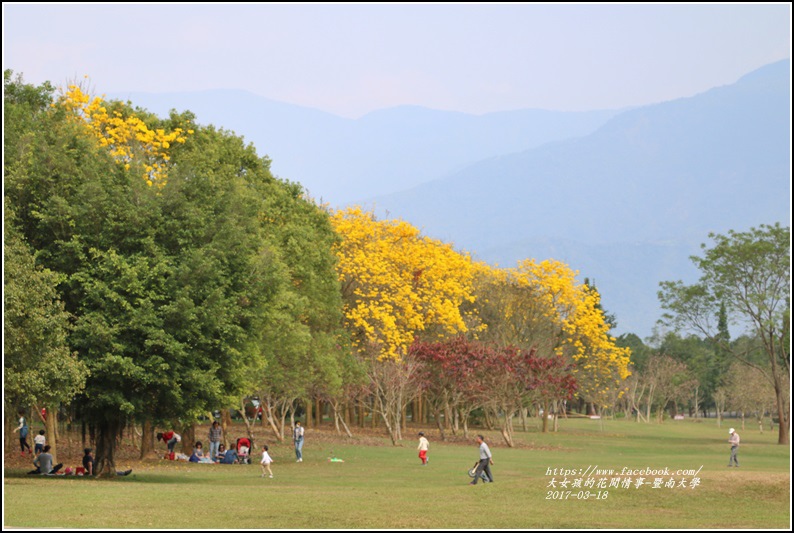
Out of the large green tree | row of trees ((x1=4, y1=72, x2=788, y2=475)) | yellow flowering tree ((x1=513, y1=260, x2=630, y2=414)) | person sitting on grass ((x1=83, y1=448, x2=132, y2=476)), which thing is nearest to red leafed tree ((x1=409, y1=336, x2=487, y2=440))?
row of trees ((x1=4, y1=72, x2=788, y2=475))

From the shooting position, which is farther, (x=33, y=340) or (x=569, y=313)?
(x=569, y=313)

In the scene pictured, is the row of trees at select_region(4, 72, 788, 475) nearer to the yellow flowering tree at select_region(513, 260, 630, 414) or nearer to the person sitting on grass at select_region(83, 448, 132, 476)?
the person sitting on grass at select_region(83, 448, 132, 476)

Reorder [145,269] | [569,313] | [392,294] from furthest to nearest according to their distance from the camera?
1. [569,313]
2. [392,294]
3. [145,269]

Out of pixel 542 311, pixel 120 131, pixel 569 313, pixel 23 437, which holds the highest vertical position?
pixel 120 131

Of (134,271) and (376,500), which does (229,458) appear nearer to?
(134,271)

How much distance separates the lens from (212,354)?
3306cm

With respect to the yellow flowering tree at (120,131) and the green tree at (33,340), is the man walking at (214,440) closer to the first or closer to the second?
the yellow flowering tree at (120,131)

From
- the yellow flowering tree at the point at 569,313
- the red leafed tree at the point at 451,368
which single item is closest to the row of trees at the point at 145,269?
the red leafed tree at the point at 451,368

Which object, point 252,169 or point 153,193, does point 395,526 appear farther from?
point 252,169

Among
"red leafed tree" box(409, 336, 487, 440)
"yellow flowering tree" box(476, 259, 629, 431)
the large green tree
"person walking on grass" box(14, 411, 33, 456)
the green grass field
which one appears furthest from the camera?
"yellow flowering tree" box(476, 259, 629, 431)

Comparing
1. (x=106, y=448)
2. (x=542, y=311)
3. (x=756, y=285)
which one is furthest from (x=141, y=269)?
(x=756, y=285)

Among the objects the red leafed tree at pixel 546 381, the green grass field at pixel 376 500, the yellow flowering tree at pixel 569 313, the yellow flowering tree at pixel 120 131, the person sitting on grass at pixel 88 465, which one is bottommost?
the green grass field at pixel 376 500

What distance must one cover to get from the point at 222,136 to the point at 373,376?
1993 centimetres

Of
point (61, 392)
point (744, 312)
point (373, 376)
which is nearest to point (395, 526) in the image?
point (61, 392)
